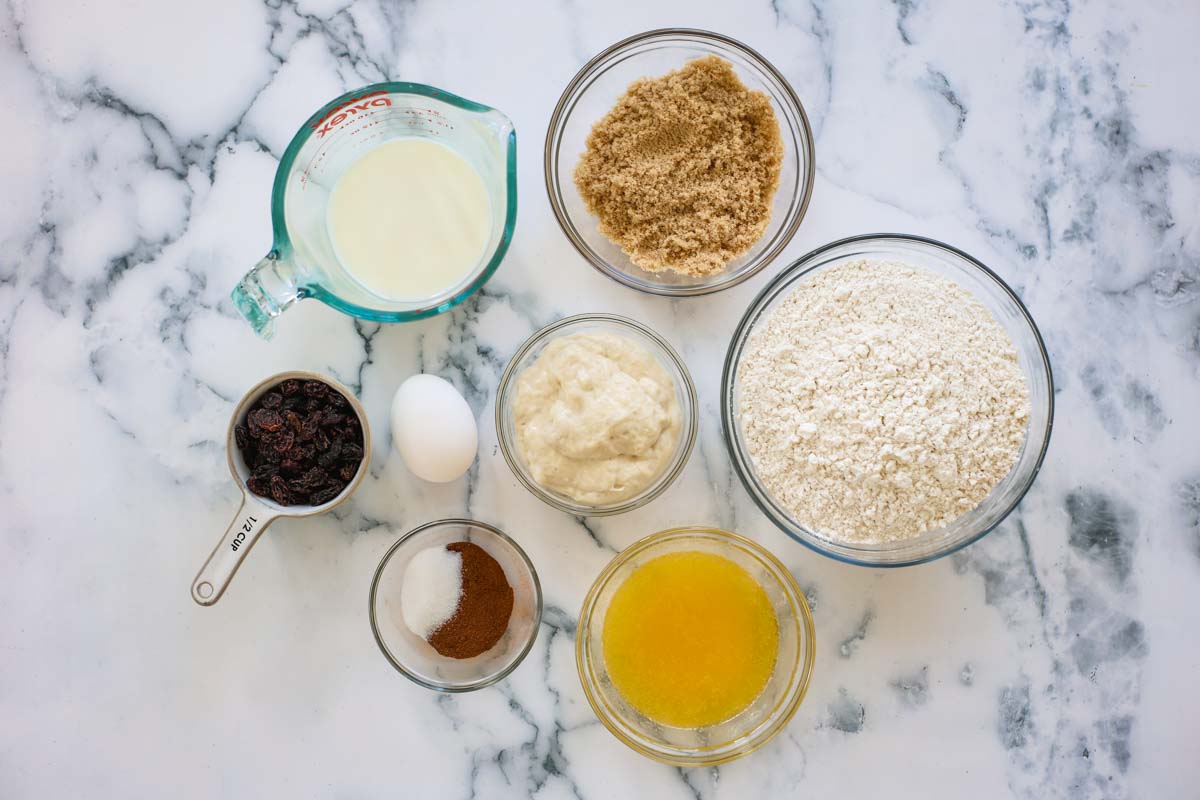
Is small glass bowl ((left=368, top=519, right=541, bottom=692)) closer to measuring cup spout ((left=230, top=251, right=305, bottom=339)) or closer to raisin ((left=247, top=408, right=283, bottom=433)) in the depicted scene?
raisin ((left=247, top=408, right=283, bottom=433))

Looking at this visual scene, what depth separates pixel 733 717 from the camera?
167 centimetres

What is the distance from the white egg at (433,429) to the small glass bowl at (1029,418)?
0.54 meters

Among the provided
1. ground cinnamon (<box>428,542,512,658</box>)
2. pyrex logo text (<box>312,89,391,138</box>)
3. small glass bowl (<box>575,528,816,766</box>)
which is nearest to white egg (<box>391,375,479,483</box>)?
ground cinnamon (<box>428,542,512,658</box>)

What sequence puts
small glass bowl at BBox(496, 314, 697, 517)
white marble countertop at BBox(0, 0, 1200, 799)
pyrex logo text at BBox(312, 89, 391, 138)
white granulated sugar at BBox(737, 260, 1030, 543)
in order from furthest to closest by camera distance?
white marble countertop at BBox(0, 0, 1200, 799)
small glass bowl at BBox(496, 314, 697, 517)
pyrex logo text at BBox(312, 89, 391, 138)
white granulated sugar at BBox(737, 260, 1030, 543)

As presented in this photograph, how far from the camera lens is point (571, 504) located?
5.31 feet

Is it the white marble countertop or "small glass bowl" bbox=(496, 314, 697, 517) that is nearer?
"small glass bowl" bbox=(496, 314, 697, 517)

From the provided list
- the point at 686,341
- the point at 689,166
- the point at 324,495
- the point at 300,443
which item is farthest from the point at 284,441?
the point at 689,166

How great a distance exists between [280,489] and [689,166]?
1059 mm

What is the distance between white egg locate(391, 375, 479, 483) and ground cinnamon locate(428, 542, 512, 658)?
19 centimetres

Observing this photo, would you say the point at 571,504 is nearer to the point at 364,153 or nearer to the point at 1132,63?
the point at 364,153

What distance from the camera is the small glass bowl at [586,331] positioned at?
162 centimetres

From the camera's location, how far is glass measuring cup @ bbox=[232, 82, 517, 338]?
1488mm

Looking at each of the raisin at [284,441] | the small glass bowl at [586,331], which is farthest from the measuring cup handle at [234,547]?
the small glass bowl at [586,331]

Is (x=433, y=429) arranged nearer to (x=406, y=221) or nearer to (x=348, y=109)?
(x=406, y=221)
